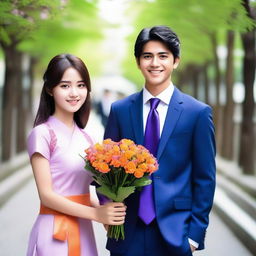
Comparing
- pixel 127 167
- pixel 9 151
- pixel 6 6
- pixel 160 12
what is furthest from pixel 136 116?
pixel 9 151

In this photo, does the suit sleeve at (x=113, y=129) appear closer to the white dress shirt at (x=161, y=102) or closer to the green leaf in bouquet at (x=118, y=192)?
the white dress shirt at (x=161, y=102)

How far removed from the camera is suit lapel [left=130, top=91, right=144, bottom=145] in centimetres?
341

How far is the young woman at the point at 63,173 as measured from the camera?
10.7ft

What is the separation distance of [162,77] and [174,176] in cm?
60

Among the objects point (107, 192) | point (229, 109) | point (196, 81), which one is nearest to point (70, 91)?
point (107, 192)

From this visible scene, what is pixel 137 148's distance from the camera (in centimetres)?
311

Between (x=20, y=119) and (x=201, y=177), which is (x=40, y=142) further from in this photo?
(x=20, y=119)

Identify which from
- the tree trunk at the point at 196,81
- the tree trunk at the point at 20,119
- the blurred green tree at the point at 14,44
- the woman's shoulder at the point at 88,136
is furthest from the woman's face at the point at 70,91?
the tree trunk at the point at 196,81

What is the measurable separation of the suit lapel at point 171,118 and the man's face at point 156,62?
0.46 feet

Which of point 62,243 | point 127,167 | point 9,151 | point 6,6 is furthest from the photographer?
point 9,151

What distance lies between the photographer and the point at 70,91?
11.2 feet

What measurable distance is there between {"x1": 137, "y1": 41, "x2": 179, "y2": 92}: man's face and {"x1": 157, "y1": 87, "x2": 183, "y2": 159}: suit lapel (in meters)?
0.14

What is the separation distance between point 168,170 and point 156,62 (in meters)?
0.65

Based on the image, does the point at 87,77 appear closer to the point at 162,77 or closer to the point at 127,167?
the point at 162,77
